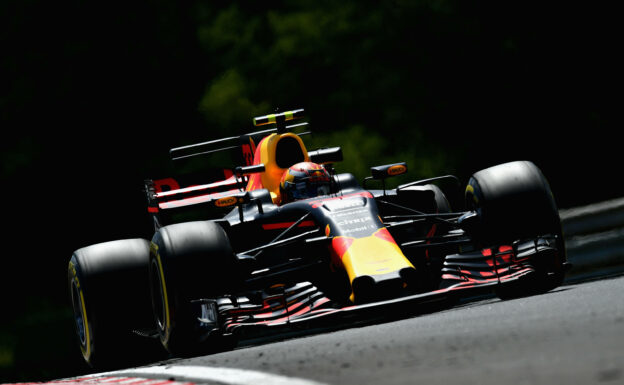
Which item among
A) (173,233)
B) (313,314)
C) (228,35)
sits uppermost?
(228,35)

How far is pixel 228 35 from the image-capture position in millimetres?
15086

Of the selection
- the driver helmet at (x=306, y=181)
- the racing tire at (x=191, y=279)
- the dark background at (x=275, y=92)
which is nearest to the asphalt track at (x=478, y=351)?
the racing tire at (x=191, y=279)

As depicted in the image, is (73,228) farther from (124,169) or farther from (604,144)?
(604,144)

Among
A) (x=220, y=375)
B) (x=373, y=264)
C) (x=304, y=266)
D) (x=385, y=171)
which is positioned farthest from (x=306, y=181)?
(x=220, y=375)

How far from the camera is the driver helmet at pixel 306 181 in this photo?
28.2 feet

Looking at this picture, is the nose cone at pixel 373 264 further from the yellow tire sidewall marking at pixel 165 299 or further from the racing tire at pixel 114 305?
the racing tire at pixel 114 305

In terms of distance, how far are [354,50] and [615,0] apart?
4.21 m

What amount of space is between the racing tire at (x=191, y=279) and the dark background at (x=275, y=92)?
23.4ft

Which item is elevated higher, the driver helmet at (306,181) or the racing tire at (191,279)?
the driver helmet at (306,181)

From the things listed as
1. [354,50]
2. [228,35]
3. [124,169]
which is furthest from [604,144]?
[124,169]

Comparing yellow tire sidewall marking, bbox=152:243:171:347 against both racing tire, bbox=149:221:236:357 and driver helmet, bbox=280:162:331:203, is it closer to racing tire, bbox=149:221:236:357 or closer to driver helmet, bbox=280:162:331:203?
racing tire, bbox=149:221:236:357

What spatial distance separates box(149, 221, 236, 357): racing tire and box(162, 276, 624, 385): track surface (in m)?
1.14

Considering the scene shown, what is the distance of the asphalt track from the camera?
3389mm

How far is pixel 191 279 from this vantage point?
23.0ft
